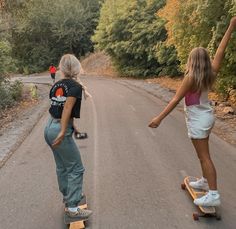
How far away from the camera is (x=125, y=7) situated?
124ft

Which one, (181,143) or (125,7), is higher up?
(125,7)

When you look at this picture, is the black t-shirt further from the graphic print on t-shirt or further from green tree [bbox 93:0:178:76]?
green tree [bbox 93:0:178:76]

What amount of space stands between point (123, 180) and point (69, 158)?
7.60 ft

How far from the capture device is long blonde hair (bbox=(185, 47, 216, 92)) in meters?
6.09

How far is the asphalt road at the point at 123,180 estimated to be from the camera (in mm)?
6273

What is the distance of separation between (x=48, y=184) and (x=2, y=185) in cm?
88

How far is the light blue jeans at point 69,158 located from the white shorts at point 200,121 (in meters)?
1.60

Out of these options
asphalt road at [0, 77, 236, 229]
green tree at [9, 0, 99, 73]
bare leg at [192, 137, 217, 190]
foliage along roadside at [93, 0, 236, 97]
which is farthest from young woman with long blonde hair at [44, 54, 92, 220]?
green tree at [9, 0, 99, 73]

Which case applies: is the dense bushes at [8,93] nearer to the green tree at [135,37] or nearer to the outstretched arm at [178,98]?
the green tree at [135,37]

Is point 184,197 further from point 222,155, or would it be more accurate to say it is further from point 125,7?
point 125,7

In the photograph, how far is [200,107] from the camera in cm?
625

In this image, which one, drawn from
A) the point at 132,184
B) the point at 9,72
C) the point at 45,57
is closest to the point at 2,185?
the point at 132,184

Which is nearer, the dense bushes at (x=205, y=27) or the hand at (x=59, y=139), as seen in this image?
the hand at (x=59, y=139)

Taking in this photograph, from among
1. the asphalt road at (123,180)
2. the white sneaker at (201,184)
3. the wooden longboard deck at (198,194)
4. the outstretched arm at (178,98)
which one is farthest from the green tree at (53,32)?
the outstretched arm at (178,98)
